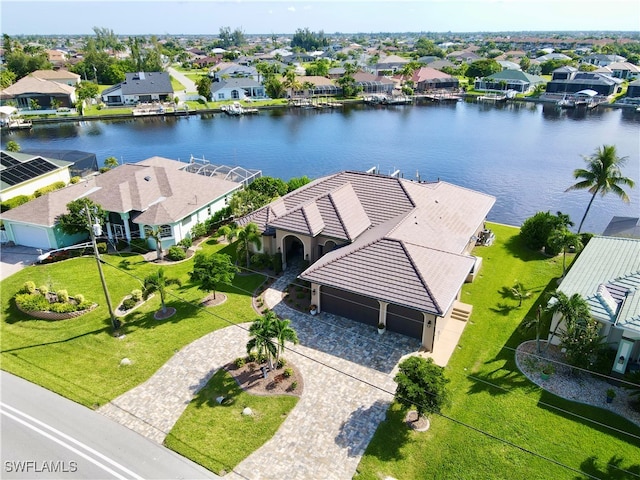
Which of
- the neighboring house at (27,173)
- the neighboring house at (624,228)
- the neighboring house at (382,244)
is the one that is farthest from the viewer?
the neighboring house at (27,173)

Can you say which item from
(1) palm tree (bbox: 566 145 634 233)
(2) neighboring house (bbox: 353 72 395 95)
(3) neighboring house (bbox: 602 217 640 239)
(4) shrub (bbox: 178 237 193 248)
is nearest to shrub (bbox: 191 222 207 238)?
(4) shrub (bbox: 178 237 193 248)

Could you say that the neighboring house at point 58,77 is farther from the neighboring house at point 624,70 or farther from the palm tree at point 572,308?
the neighboring house at point 624,70

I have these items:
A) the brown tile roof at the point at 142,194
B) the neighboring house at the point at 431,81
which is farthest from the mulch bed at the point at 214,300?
the neighboring house at the point at 431,81

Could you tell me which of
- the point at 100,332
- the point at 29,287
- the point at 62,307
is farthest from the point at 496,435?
the point at 29,287

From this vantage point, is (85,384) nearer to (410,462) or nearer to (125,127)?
(410,462)

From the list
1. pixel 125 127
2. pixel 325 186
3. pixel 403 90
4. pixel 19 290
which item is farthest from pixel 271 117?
pixel 19 290

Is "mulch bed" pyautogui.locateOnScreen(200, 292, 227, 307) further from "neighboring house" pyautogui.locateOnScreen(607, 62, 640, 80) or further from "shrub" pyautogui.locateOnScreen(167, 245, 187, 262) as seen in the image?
"neighboring house" pyautogui.locateOnScreen(607, 62, 640, 80)
